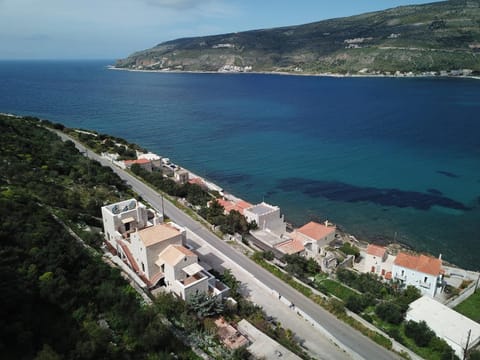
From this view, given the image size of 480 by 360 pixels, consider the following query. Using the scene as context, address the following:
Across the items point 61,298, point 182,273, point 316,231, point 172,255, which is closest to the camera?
point 61,298

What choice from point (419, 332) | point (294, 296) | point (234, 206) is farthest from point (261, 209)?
point (419, 332)

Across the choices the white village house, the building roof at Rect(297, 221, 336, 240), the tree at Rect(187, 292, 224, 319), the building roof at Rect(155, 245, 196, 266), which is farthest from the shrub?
the building roof at Rect(155, 245, 196, 266)

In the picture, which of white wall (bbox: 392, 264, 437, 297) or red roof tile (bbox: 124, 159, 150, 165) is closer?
white wall (bbox: 392, 264, 437, 297)

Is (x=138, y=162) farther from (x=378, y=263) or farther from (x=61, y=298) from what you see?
(x=378, y=263)

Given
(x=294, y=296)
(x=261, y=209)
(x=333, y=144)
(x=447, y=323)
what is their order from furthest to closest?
(x=333, y=144) → (x=261, y=209) → (x=294, y=296) → (x=447, y=323)

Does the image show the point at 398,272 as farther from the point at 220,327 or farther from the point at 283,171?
the point at 283,171

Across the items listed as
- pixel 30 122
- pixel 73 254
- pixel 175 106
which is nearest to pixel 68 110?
pixel 175 106

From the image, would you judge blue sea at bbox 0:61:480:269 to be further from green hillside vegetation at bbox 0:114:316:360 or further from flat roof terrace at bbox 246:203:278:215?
green hillside vegetation at bbox 0:114:316:360

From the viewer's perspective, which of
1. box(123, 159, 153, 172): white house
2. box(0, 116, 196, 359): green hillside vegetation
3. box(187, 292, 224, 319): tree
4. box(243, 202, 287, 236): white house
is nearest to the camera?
box(0, 116, 196, 359): green hillside vegetation
